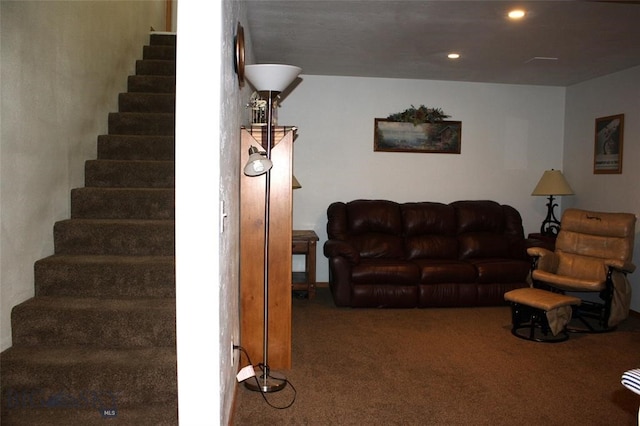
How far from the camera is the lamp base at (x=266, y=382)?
3003 mm

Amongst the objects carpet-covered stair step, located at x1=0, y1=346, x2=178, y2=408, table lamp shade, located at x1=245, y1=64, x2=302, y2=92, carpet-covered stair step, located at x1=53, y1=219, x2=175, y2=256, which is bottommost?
carpet-covered stair step, located at x1=0, y1=346, x2=178, y2=408

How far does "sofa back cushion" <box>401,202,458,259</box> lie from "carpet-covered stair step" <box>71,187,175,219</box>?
288 centimetres

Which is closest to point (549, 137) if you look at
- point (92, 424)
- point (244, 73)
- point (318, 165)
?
point (318, 165)

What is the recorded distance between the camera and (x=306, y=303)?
5145mm

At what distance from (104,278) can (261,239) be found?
3.04ft

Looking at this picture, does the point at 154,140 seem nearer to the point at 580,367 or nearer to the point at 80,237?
the point at 80,237

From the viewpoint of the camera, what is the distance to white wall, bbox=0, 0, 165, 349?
8.14ft

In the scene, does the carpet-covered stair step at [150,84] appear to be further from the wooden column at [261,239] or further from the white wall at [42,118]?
the wooden column at [261,239]

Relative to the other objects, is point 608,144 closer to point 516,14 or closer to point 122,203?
point 516,14

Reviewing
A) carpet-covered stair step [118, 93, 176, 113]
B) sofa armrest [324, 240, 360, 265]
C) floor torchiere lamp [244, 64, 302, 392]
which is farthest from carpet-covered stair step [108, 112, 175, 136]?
sofa armrest [324, 240, 360, 265]

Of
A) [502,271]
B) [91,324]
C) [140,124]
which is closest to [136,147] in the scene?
[140,124]

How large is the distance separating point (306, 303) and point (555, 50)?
3.26 metres

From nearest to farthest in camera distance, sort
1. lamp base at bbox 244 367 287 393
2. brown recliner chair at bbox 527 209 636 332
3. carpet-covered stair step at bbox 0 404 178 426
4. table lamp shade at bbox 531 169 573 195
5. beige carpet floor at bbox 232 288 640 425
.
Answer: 1. carpet-covered stair step at bbox 0 404 178 426
2. beige carpet floor at bbox 232 288 640 425
3. lamp base at bbox 244 367 287 393
4. brown recliner chair at bbox 527 209 636 332
5. table lamp shade at bbox 531 169 573 195

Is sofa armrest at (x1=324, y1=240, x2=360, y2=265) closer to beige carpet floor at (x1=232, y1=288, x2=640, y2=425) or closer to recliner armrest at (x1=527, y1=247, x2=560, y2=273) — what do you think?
beige carpet floor at (x1=232, y1=288, x2=640, y2=425)
